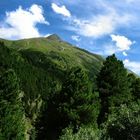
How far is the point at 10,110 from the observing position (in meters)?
63.6

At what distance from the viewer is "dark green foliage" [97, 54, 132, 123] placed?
71.1 m

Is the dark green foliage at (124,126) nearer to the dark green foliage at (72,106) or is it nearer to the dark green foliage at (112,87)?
the dark green foliage at (72,106)

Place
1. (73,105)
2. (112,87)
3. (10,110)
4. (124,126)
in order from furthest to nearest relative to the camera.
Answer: (112,87), (10,110), (73,105), (124,126)

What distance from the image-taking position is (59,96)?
211 feet

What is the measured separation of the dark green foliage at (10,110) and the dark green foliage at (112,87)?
13.6 m

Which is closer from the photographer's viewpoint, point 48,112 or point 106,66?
point 48,112

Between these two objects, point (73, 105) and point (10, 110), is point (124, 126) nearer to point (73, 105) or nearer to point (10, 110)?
point (73, 105)

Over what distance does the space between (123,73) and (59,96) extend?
14.7 metres

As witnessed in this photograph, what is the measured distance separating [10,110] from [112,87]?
1743cm

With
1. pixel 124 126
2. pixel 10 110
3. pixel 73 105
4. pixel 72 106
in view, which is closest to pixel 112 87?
pixel 73 105

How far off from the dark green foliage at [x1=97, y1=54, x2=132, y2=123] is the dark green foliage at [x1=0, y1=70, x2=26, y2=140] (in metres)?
13.6

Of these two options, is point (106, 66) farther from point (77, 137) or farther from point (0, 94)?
point (77, 137)

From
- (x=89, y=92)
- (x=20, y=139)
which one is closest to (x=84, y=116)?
(x=89, y=92)

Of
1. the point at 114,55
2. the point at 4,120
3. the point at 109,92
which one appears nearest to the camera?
the point at 4,120
